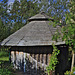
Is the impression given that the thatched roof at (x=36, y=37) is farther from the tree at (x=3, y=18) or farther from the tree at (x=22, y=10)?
the tree at (x=22, y=10)

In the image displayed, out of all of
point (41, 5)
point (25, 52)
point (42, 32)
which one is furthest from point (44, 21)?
point (41, 5)

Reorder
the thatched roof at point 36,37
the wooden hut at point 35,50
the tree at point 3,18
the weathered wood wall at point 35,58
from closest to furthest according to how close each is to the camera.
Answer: the weathered wood wall at point 35,58 < the wooden hut at point 35,50 < the thatched roof at point 36,37 < the tree at point 3,18

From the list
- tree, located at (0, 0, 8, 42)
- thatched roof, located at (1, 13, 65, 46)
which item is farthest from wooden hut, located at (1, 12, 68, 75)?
tree, located at (0, 0, 8, 42)

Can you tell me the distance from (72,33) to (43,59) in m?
4.34

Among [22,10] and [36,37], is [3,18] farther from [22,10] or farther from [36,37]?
[36,37]

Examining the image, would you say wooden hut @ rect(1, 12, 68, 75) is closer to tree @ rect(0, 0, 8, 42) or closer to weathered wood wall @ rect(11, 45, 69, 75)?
weathered wood wall @ rect(11, 45, 69, 75)

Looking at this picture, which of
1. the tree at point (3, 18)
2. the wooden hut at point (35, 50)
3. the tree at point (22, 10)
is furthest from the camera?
the tree at point (22, 10)

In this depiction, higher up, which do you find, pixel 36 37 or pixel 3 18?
pixel 3 18

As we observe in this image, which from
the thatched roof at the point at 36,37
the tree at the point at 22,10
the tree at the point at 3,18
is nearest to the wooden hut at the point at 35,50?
the thatched roof at the point at 36,37

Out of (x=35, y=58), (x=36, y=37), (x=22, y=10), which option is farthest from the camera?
(x=22, y=10)

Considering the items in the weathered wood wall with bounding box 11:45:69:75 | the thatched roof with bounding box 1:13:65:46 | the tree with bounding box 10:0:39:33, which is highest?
the tree with bounding box 10:0:39:33

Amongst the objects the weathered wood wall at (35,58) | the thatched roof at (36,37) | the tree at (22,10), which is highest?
the tree at (22,10)

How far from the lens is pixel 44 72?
7938mm

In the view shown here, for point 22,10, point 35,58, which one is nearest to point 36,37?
point 35,58
